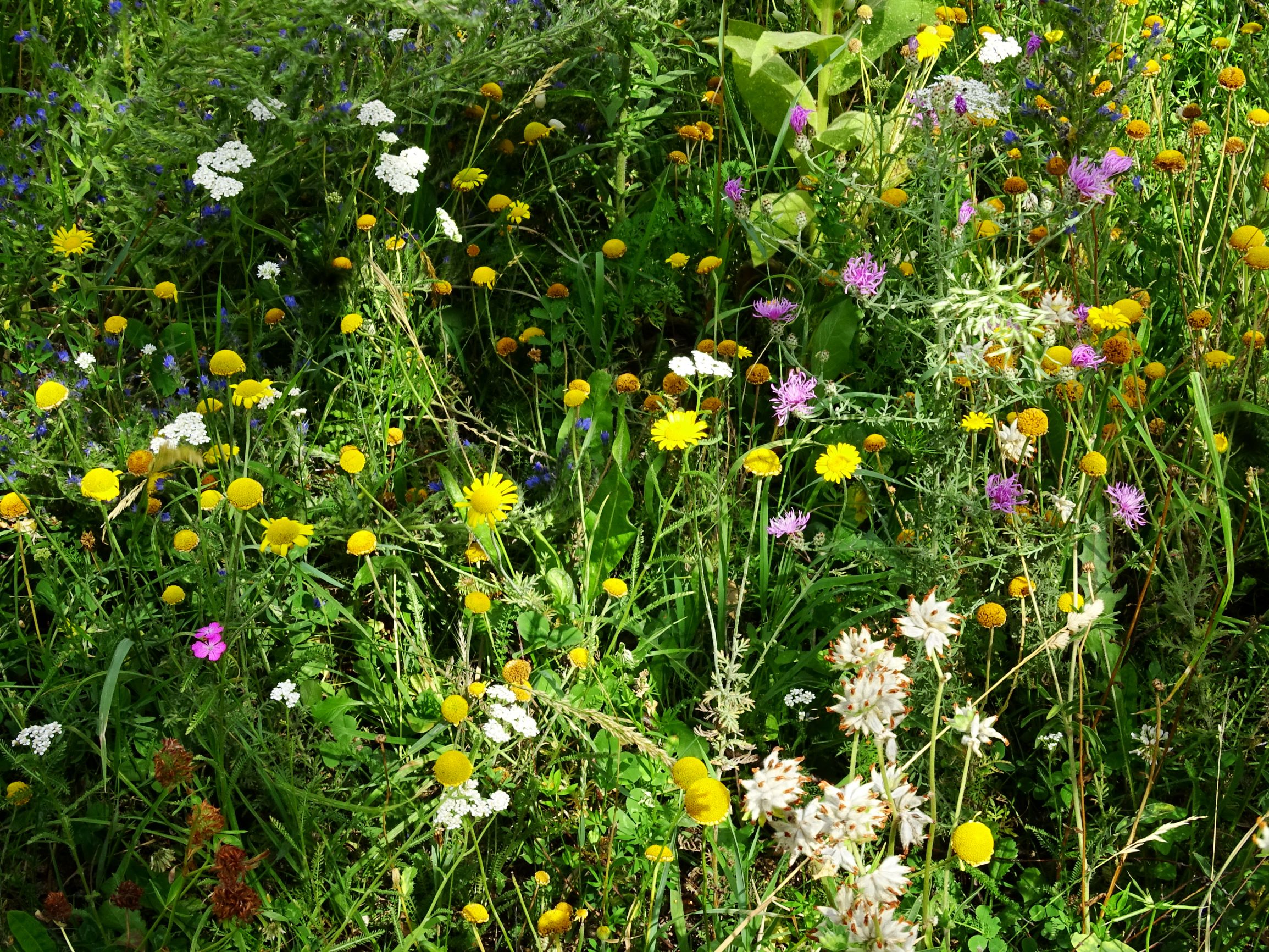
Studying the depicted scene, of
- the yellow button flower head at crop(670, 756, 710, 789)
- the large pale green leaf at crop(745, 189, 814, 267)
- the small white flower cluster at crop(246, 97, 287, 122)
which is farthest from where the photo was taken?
the large pale green leaf at crop(745, 189, 814, 267)

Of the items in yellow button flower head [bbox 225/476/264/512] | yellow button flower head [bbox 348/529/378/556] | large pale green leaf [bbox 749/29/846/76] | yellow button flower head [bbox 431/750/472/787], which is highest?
large pale green leaf [bbox 749/29/846/76]

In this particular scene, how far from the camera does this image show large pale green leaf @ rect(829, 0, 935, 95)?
266 centimetres

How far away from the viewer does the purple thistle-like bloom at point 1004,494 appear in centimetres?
180

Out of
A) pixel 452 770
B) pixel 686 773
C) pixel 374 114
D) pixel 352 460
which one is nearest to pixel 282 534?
pixel 352 460

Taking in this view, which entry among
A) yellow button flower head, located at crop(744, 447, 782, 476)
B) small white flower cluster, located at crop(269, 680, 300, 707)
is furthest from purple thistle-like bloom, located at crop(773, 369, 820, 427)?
small white flower cluster, located at crop(269, 680, 300, 707)

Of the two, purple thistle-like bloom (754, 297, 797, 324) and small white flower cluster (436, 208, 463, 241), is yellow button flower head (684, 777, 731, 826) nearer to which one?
purple thistle-like bloom (754, 297, 797, 324)

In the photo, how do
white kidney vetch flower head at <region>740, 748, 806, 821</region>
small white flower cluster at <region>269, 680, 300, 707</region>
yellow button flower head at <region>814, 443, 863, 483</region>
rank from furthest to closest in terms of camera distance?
yellow button flower head at <region>814, 443, 863, 483</region> < small white flower cluster at <region>269, 680, 300, 707</region> < white kidney vetch flower head at <region>740, 748, 806, 821</region>

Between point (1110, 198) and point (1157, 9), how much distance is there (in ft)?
4.97

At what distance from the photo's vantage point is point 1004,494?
1813 millimetres

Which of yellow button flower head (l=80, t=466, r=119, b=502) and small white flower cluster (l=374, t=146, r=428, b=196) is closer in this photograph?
yellow button flower head (l=80, t=466, r=119, b=502)

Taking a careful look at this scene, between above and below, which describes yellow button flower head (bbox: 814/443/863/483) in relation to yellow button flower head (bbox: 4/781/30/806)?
above

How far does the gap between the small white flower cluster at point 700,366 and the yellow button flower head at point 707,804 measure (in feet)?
2.89

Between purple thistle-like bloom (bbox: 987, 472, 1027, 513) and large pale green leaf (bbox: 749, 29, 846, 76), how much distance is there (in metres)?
1.25

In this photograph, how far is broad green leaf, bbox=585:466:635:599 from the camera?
2.07 m
